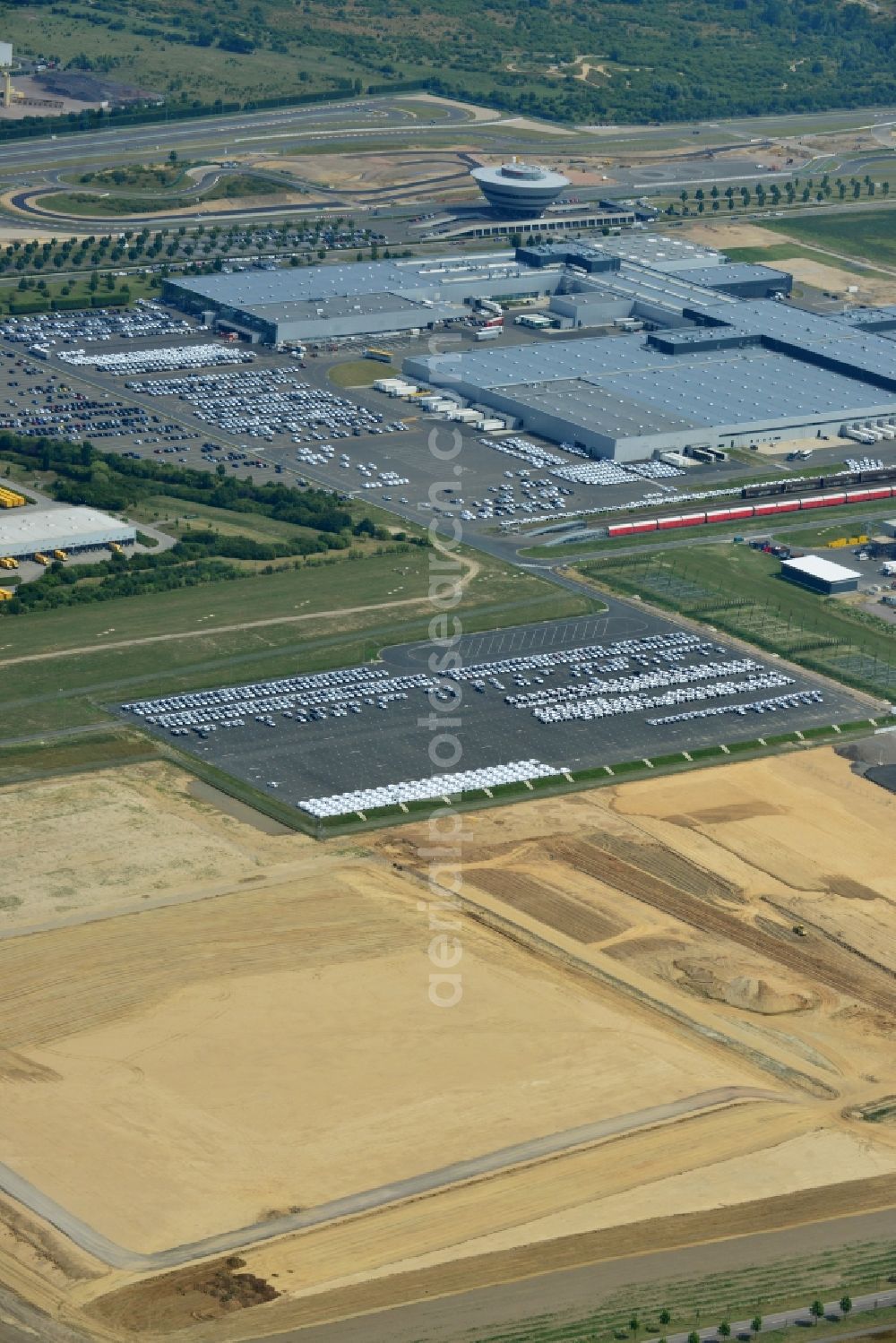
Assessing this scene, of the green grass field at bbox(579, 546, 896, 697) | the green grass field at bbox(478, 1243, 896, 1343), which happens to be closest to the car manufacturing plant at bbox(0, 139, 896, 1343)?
the green grass field at bbox(478, 1243, 896, 1343)

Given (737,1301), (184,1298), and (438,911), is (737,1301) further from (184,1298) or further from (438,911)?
(438,911)

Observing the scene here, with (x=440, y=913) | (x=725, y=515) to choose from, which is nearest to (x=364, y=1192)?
(x=440, y=913)

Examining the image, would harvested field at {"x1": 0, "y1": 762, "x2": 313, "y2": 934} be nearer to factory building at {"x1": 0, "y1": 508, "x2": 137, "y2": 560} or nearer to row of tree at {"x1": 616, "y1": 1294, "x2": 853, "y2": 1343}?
factory building at {"x1": 0, "y1": 508, "x2": 137, "y2": 560}

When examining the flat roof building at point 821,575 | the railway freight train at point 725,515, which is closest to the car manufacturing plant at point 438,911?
the railway freight train at point 725,515

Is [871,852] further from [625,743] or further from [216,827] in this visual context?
[216,827]

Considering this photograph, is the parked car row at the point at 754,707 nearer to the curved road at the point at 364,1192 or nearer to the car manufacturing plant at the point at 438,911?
the car manufacturing plant at the point at 438,911

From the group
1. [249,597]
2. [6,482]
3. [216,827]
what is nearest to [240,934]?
[216,827]
